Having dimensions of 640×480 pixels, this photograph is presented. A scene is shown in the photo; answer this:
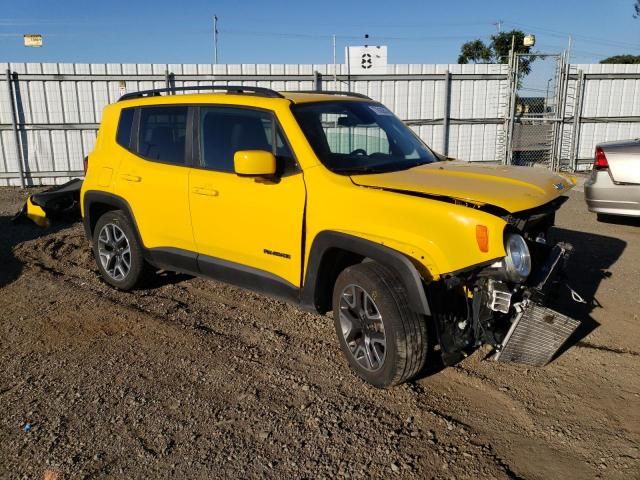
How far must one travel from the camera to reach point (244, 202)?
428 cm

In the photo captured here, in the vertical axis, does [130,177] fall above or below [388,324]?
above

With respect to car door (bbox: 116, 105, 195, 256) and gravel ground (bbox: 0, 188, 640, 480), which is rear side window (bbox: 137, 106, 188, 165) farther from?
gravel ground (bbox: 0, 188, 640, 480)

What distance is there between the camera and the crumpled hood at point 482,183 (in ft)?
11.3

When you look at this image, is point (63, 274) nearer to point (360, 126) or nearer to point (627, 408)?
point (360, 126)

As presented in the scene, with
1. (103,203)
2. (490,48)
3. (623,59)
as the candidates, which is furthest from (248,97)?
(623,59)

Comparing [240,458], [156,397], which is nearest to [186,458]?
[240,458]

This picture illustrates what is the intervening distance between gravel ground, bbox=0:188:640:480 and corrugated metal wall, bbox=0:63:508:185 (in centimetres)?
800

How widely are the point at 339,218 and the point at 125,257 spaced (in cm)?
276

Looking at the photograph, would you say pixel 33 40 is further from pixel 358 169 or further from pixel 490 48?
pixel 490 48

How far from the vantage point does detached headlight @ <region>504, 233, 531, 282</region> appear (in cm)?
323

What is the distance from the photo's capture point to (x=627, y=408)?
3.50 metres

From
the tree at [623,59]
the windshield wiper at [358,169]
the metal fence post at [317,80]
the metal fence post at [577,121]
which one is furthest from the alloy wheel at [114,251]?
the tree at [623,59]

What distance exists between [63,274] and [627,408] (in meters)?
5.47

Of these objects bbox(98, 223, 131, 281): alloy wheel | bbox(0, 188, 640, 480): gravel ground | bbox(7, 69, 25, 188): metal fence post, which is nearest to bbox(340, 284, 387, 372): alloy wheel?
bbox(0, 188, 640, 480): gravel ground
